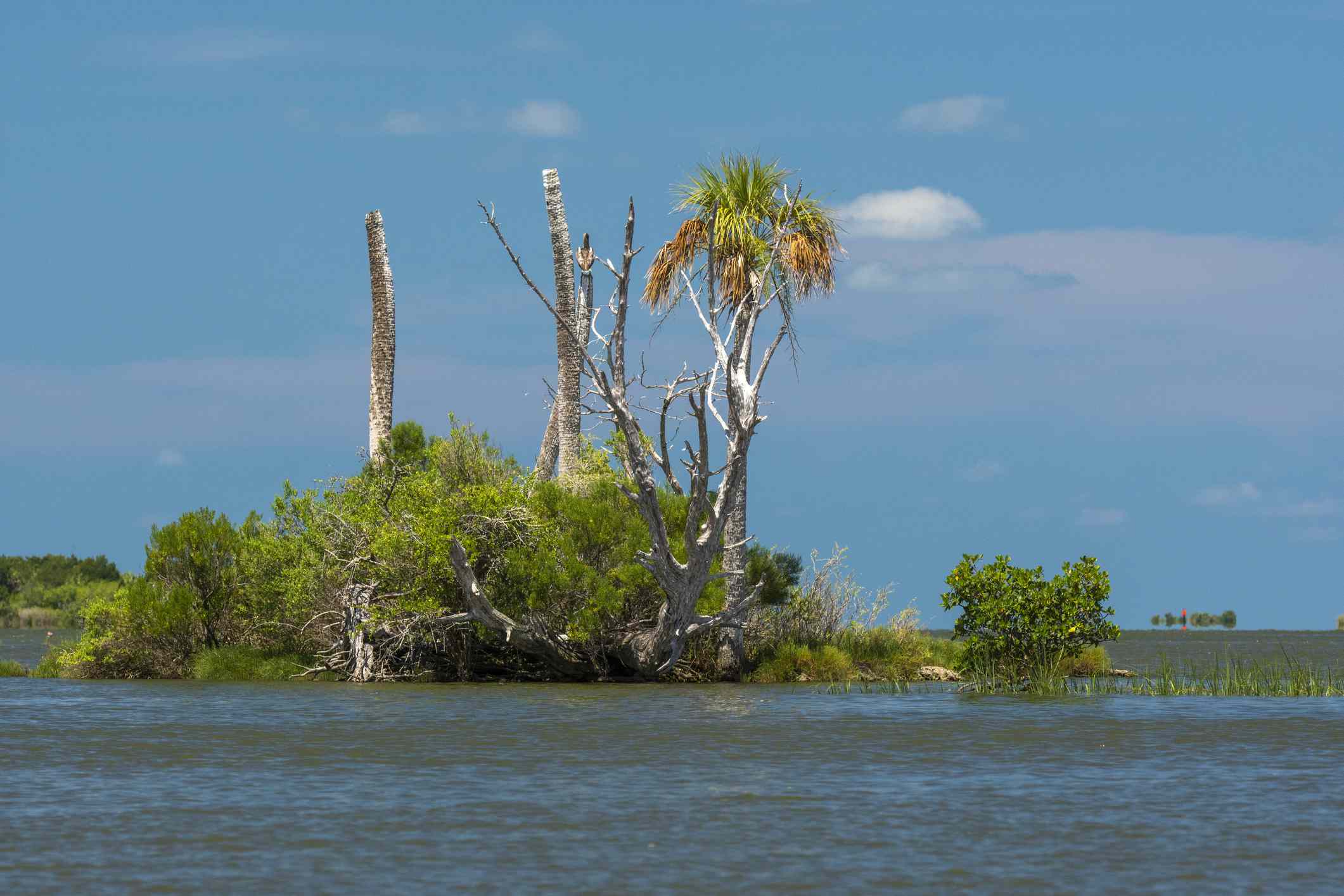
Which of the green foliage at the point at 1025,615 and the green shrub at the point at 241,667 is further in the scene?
the green shrub at the point at 241,667

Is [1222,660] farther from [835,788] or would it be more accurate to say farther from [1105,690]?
[835,788]

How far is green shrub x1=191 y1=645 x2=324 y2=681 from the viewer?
33938 millimetres

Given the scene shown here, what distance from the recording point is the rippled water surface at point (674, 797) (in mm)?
11219

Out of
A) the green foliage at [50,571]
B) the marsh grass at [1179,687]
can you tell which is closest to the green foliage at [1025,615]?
the marsh grass at [1179,687]

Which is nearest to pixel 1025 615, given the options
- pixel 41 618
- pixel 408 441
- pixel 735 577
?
pixel 735 577

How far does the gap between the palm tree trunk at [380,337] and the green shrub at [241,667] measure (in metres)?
6.37

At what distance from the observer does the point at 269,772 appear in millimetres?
17047

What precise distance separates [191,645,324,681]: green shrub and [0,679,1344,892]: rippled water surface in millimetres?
7815

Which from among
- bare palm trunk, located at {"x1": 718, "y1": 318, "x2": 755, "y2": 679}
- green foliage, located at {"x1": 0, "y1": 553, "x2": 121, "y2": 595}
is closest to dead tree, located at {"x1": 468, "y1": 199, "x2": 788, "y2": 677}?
bare palm trunk, located at {"x1": 718, "y1": 318, "x2": 755, "y2": 679}

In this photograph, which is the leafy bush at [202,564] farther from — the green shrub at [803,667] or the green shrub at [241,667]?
the green shrub at [803,667]

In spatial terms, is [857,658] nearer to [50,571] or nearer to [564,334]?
[564,334]

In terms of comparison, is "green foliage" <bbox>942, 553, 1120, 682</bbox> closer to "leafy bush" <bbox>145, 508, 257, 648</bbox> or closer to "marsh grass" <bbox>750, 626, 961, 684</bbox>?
"marsh grass" <bbox>750, 626, 961, 684</bbox>

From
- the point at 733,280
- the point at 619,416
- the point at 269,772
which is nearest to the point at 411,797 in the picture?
the point at 269,772

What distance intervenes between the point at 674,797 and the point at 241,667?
21.4 metres
